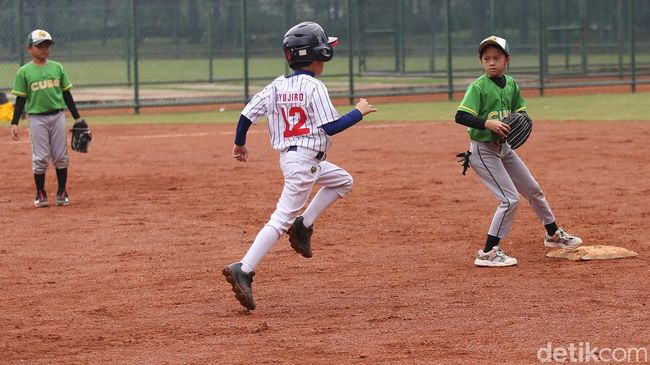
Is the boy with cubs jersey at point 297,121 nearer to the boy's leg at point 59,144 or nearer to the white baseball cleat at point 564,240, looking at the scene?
the white baseball cleat at point 564,240

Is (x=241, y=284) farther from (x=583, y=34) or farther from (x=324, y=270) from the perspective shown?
(x=583, y=34)

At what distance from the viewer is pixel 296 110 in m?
6.76

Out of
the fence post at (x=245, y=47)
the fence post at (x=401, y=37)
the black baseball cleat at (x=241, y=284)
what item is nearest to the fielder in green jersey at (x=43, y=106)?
the black baseball cleat at (x=241, y=284)

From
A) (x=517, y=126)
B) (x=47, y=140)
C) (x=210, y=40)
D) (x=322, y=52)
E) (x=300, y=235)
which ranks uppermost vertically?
(x=210, y=40)

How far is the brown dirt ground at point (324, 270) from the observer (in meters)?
5.84

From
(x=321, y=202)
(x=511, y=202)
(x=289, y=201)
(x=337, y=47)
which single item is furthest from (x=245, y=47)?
(x=289, y=201)

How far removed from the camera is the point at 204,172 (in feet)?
44.9

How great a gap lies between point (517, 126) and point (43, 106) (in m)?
5.55

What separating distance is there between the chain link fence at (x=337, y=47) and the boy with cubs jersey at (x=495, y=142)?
1499 centimetres

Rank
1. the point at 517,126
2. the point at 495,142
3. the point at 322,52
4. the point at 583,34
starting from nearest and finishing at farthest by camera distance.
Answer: the point at 322,52, the point at 517,126, the point at 495,142, the point at 583,34

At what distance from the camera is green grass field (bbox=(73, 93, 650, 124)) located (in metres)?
Answer: 20.1

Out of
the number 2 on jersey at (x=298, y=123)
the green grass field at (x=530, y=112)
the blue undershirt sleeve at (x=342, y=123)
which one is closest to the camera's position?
the blue undershirt sleeve at (x=342, y=123)

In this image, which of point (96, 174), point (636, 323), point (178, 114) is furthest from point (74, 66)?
point (636, 323)

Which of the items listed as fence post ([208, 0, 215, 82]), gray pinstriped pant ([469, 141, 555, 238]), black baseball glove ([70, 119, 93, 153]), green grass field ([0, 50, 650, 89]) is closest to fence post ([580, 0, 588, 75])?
green grass field ([0, 50, 650, 89])
